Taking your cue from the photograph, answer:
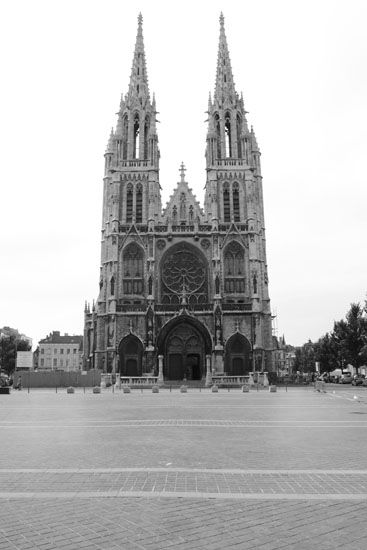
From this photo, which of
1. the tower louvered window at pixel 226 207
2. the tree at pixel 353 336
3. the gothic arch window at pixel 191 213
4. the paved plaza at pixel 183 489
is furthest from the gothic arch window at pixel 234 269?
the paved plaza at pixel 183 489

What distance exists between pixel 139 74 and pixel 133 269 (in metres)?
28.0

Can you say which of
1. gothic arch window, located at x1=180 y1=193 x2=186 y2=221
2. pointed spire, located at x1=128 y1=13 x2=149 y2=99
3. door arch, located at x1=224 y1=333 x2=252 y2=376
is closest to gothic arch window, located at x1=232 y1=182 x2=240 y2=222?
gothic arch window, located at x1=180 y1=193 x2=186 y2=221

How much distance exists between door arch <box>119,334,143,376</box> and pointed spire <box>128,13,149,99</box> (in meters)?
32.1

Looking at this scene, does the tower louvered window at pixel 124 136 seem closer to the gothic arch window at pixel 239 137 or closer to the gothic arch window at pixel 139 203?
the gothic arch window at pixel 139 203

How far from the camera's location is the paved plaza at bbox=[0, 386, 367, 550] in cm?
478

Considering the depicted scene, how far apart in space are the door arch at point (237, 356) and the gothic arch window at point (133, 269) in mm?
11873

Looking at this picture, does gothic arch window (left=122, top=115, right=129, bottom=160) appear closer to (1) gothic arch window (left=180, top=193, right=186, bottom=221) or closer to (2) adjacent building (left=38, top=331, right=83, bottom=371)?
(1) gothic arch window (left=180, top=193, right=186, bottom=221)

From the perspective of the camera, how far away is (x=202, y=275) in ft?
179

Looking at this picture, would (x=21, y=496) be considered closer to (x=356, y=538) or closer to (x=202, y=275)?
(x=356, y=538)

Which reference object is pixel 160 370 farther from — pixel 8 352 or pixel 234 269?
pixel 8 352

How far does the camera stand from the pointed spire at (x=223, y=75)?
61.5m

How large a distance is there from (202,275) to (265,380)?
14.7 metres

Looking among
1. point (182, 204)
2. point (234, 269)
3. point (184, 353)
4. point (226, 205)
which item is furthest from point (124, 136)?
point (184, 353)

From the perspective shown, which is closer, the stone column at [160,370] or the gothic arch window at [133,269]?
the stone column at [160,370]
